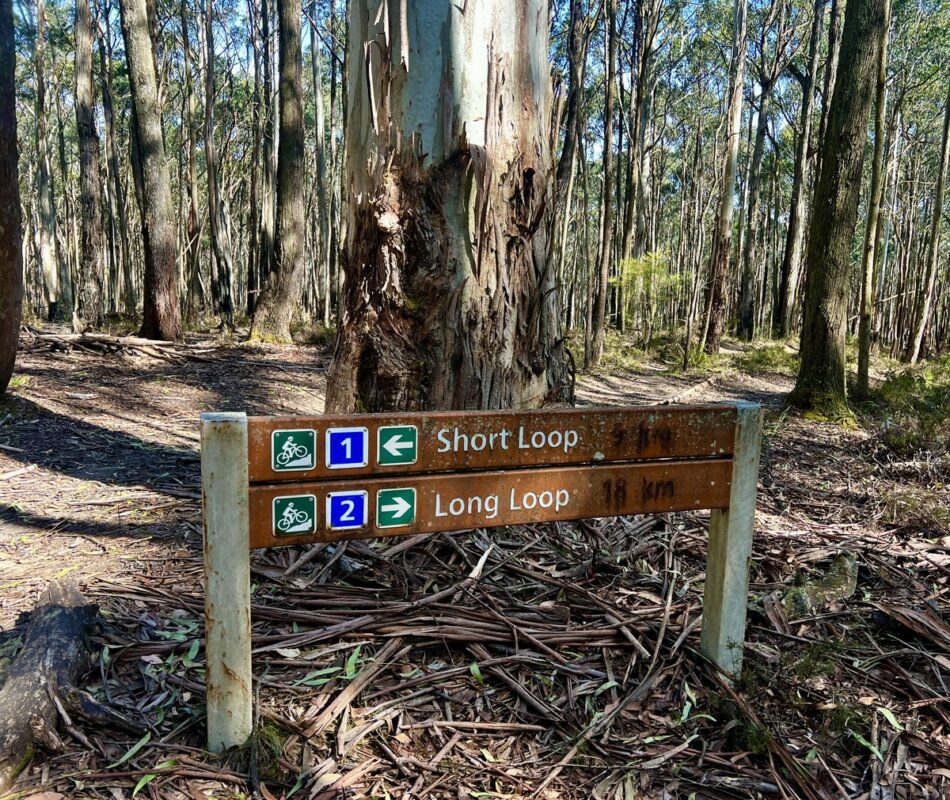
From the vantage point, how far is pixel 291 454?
1819mm

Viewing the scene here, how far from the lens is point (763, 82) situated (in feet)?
65.2

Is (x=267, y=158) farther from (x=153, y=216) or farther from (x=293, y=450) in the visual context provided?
(x=293, y=450)

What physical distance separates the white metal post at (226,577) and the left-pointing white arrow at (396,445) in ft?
1.22

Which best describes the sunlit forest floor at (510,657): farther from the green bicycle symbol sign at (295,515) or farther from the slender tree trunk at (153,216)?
the slender tree trunk at (153,216)

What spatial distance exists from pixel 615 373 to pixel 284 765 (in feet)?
35.1

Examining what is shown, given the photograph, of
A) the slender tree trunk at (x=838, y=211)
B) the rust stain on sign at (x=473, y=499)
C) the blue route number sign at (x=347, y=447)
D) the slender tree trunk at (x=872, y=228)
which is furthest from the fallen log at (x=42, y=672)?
the slender tree trunk at (x=872, y=228)

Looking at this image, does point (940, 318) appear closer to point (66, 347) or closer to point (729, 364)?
point (729, 364)

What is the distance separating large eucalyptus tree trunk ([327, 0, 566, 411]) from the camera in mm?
2756

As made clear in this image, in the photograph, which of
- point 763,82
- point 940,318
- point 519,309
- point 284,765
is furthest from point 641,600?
point 940,318

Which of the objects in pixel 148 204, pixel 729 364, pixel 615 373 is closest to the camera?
pixel 148 204

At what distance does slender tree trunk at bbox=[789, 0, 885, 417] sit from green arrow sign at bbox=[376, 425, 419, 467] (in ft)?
21.0

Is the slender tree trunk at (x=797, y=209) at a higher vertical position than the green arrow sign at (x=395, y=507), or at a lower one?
higher

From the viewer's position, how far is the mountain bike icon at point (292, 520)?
1.84 metres

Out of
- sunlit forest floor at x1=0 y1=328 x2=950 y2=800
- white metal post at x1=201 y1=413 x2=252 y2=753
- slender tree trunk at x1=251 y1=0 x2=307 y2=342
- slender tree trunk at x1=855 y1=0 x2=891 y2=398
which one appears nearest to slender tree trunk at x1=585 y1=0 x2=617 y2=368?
slender tree trunk at x1=855 y1=0 x2=891 y2=398
